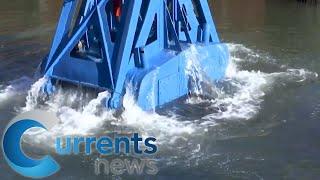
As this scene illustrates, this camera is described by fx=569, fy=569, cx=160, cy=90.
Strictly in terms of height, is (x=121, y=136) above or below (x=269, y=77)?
below

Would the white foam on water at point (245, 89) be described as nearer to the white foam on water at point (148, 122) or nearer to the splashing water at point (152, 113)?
the splashing water at point (152, 113)

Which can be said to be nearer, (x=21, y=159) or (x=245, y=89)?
(x=21, y=159)

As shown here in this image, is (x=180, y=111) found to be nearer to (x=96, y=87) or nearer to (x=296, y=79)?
(x=96, y=87)

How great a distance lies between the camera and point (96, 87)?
8.38 metres

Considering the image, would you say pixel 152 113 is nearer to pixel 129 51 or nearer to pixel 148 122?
pixel 148 122

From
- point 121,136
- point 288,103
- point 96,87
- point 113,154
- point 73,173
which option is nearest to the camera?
point 73,173

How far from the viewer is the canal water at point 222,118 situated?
6988mm

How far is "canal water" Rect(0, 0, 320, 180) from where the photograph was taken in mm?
6988

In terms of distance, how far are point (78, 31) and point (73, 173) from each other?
2662 millimetres

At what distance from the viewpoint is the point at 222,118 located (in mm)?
8477

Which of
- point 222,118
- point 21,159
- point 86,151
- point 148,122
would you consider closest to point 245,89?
point 222,118

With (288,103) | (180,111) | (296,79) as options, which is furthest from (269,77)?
(180,111)

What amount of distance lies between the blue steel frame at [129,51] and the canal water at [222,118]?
220 millimetres

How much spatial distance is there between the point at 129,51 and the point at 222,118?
170 cm
